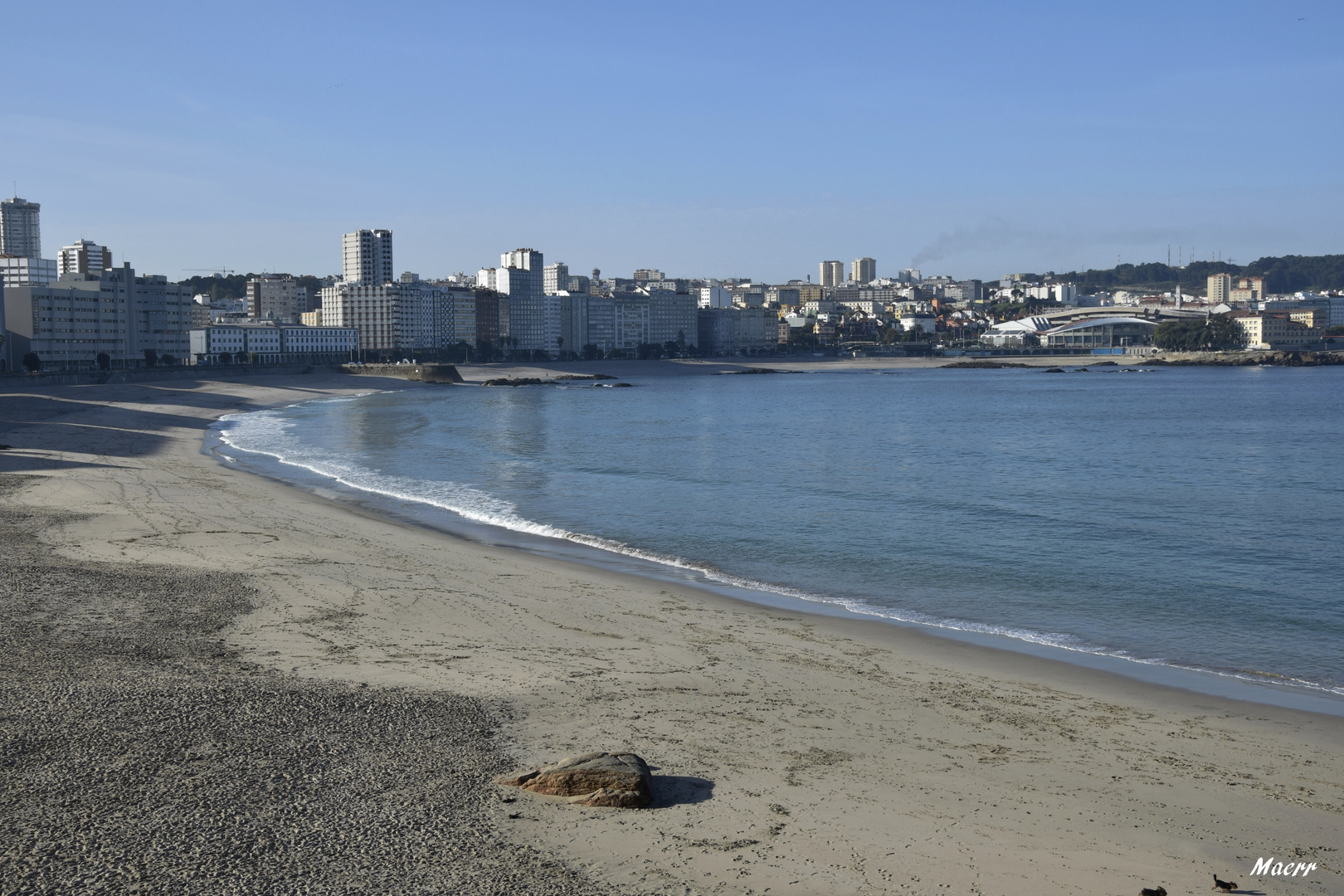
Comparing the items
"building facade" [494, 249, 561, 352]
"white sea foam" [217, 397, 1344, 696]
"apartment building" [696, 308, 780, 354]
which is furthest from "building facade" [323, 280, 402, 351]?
"white sea foam" [217, 397, 1344, 696]

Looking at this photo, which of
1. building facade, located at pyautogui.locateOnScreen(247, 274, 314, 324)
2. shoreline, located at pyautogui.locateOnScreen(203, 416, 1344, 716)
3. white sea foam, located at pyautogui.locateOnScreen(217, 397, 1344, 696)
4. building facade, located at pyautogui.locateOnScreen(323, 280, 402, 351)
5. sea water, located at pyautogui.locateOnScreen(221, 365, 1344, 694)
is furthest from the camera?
building facade, located at pyautogui.locateOnScreen(247, 274, 314, 324)

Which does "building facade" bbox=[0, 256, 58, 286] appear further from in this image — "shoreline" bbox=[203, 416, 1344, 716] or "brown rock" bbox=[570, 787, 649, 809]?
"brown rock" bbox=[570, 787, 649, 809]

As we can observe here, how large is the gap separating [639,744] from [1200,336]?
15736 cm

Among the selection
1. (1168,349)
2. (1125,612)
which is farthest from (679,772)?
(1168,349)

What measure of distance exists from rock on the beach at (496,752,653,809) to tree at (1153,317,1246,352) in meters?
156

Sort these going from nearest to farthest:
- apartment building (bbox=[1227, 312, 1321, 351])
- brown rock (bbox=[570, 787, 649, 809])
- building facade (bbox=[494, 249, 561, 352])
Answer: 1. brown rock (bbox=[570, 787, 649, 809])
2. apartment building (bbox=[1227, 312, 1321, 351])
3. building facade (bbox=[494, 249, 561, 352])

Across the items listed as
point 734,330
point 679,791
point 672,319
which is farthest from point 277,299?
point 679,791

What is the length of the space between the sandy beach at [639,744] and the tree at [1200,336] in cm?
15182

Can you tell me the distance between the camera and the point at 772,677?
8.27 metres

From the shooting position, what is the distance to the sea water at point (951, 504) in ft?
Result: 38.4

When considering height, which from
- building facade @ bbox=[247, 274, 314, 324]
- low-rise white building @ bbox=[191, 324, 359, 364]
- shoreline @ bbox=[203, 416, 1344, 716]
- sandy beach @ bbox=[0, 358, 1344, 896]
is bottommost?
shoreline @ bbox=[203, 416, 1344, 716]

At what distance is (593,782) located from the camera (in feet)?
17.4

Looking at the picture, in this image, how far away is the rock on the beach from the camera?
17.1 feet

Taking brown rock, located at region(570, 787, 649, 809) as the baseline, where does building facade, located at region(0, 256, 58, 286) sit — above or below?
above
